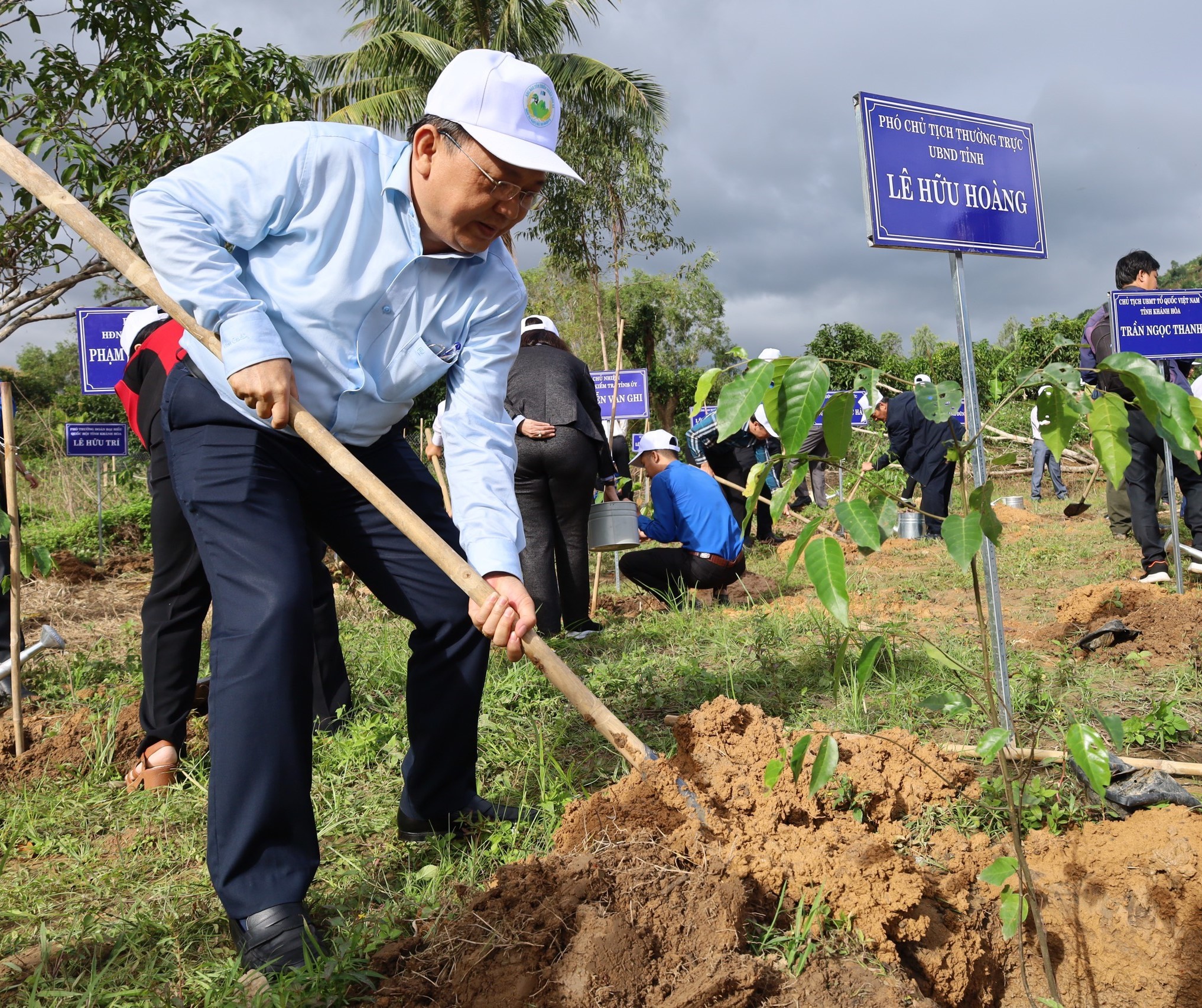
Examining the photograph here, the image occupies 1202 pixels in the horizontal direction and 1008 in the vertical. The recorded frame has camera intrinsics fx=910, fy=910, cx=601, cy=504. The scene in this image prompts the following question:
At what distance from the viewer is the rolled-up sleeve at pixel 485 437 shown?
2.19 m

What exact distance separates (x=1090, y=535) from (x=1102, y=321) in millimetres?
2951

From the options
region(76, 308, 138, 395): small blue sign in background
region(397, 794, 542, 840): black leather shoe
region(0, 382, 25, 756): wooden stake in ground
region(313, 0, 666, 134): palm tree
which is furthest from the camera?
region(313, 0, 666, 134): palm tree

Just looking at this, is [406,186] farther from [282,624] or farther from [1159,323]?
[1159,323]

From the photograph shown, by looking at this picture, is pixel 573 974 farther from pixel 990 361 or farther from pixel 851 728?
pixel 990 361

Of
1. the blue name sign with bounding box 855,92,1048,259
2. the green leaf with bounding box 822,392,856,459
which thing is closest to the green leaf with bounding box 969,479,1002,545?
the green leaf with bounding box 822,392,856,459

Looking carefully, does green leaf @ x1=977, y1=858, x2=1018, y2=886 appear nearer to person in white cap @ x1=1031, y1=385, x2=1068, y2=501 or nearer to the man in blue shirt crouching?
the man in blue shirt crouching

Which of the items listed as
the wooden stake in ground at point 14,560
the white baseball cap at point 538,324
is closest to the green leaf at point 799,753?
the wooden stake in ground at point 14,560

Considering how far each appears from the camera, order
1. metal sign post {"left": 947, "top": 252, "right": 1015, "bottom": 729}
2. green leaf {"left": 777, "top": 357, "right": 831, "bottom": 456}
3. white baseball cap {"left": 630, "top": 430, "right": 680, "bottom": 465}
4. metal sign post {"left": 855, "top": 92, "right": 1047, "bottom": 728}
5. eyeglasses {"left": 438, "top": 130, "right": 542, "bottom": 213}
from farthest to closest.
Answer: white baseball cap {"left": 630, "top": 430, "right": 680, "bottom": 465} → metal sign post {"left": 855, "top": 92, "right": 1047, "bottom": 728} → metal sign post {"left": 947, "top": 252, "right": 1015, "bottom": 729} → eyeglasses {"left": 438, "top": 130, "right": 542, "bottom": 213} → green leaf {"left": 777, "top": 357, "right": 831, "bottom": 456}

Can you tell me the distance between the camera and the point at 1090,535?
8.55 m

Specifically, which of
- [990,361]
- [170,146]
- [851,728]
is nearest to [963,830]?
[851,728]

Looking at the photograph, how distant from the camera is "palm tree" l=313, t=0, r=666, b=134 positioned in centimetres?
1711

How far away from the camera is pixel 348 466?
192 centimetres

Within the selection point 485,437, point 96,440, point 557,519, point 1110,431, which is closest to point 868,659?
point 1110,431

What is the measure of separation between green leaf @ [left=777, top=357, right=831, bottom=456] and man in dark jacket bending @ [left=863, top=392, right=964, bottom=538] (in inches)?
301
